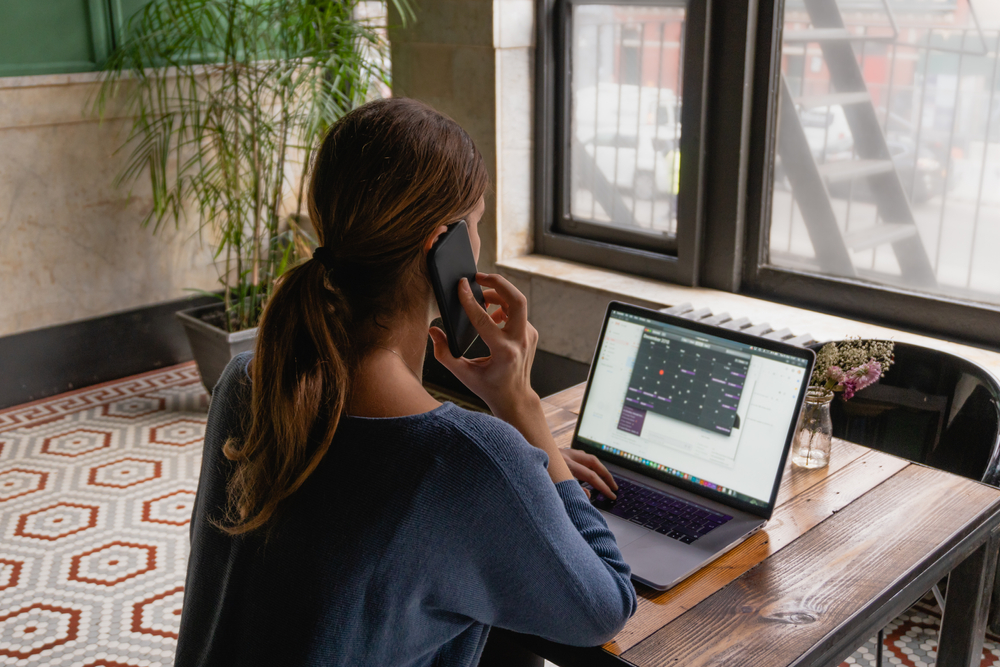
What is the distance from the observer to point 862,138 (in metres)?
2.64

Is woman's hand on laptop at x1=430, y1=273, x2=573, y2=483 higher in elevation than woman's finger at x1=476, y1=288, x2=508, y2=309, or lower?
lower

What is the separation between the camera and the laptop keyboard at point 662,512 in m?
1.33

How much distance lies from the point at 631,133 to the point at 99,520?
83.3 inches

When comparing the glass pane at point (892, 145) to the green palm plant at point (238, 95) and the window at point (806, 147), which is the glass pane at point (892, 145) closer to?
the window at point (806, 147)

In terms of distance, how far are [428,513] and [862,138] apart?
217cm

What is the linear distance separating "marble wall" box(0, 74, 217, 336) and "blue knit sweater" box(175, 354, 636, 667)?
3.07m

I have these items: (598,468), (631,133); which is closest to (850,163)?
(631,133)

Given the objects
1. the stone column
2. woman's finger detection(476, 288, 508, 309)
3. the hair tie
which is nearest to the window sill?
the stone column

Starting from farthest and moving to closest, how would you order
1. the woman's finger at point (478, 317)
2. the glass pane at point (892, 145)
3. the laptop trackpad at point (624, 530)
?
the glass pane at point (892, 145), the laptop trackpad at point (624, 530), the woman's finger at point (478, 317)

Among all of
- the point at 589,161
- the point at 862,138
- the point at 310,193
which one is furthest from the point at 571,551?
the point at 589,161

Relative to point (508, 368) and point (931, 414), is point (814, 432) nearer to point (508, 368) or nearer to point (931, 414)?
point (931, 414)

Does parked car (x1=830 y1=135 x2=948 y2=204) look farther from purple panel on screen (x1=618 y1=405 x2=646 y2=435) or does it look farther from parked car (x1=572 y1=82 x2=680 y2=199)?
purple panel on screen (x1=618 y1=405 x2=646 y2=435)

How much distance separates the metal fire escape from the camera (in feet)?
8.53

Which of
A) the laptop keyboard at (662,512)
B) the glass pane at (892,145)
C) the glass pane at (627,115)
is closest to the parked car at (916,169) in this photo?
the glass pane at (892,145)
